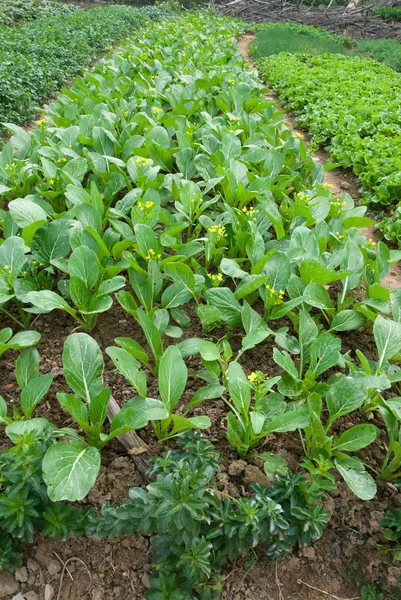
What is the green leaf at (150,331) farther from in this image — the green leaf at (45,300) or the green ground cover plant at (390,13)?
the green ground cover plant at (390,13)

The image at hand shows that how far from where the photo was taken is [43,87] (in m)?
7.27

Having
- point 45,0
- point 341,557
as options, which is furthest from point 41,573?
point 45,0

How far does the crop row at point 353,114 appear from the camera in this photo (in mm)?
4598

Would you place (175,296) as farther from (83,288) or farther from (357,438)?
(357,438)

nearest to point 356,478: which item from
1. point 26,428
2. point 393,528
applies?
point 393,528

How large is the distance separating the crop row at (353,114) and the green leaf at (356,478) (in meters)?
3.30

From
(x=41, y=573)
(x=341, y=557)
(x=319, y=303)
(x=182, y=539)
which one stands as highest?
(x=319, y=303)

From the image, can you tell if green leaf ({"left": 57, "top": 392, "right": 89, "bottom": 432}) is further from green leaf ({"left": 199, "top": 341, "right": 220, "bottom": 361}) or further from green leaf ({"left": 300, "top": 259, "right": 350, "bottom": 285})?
green leaf ({"left": 300, "top": 259, "right": 350, "bottom": 285})

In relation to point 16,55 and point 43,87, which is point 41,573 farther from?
point 16,55

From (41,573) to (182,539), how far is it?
23.4 inches

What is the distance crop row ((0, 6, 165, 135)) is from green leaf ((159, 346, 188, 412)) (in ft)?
13.5

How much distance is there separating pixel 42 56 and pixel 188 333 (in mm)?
8582

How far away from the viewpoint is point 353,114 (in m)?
6.50

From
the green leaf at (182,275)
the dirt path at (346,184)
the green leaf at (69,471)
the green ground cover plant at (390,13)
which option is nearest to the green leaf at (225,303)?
the green leaf at (182,275)
